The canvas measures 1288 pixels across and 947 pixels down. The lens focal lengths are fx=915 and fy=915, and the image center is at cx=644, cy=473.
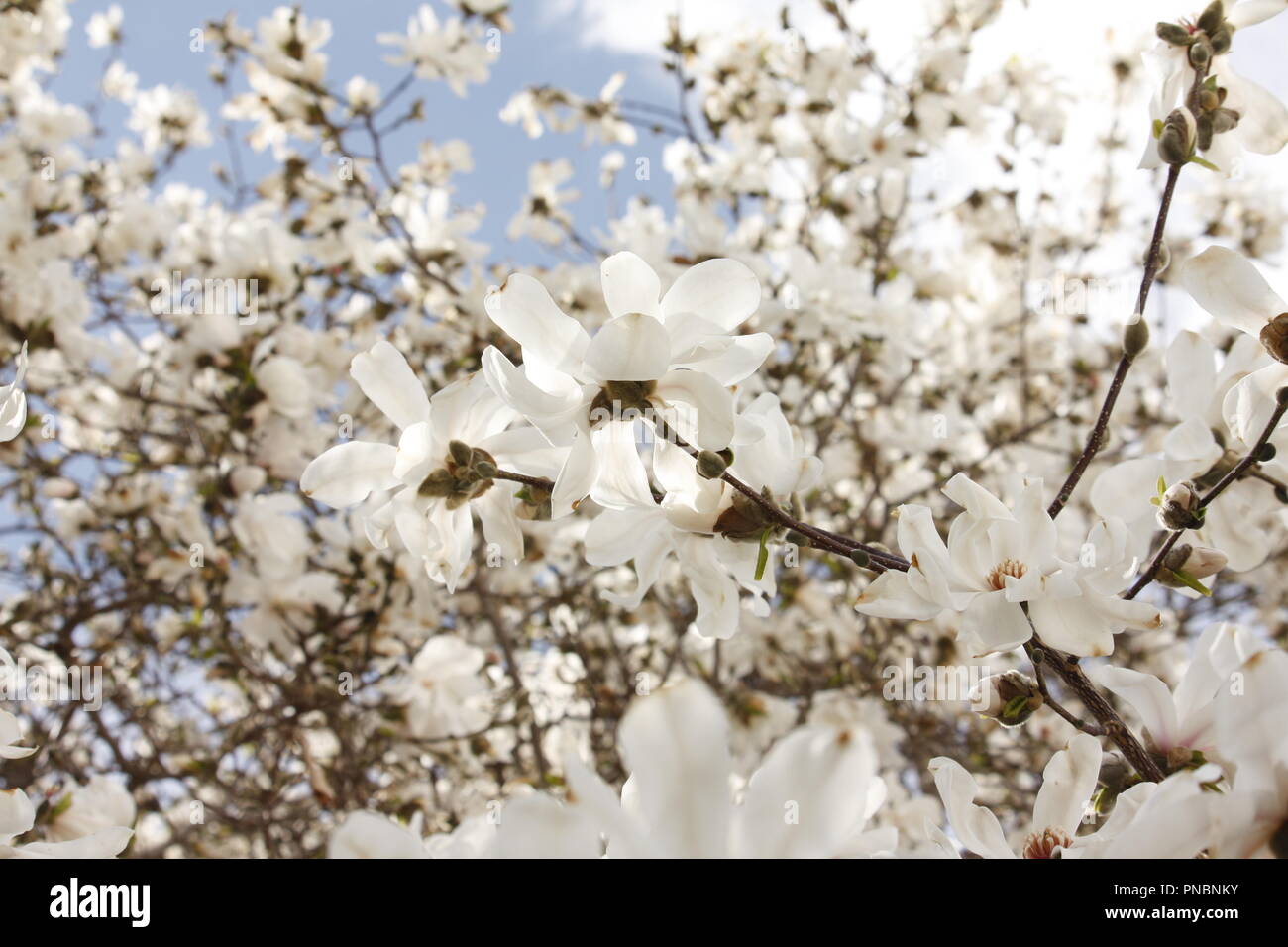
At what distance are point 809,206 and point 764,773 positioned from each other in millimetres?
2236

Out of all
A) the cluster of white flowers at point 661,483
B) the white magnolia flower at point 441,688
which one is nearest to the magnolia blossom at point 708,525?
the cluster of white flowers at point 661,483

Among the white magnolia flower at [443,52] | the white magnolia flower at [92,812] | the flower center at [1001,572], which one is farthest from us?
the white magnolia flower at [443,52]

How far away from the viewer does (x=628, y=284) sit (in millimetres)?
592

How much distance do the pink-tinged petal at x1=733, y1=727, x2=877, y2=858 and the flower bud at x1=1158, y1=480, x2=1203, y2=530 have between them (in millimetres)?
432

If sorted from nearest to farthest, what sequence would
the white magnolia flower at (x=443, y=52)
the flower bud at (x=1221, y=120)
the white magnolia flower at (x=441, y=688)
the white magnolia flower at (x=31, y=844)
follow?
1. the white magnolia flower at (x=31, y=844)
2. the flower bud at (x=1221, y=120)
3. the white magnolia flower at (x=441, y=688)
4. the white magnolia flower at (x=443, y=52)

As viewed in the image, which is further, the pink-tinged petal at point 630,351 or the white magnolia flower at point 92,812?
the white magnolia flower at point 92,812

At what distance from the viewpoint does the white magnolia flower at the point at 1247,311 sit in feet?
2.09

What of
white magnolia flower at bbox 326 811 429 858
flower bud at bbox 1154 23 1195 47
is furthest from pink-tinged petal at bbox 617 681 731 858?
flower bud at bbox 1154 23 1195 47

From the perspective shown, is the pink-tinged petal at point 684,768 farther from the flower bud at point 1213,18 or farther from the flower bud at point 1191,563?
the flower bud at point 1213,18

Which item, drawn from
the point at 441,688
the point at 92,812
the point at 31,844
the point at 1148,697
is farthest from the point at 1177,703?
the point at 441,688

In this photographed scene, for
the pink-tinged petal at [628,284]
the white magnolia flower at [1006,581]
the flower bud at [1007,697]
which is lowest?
the flower bud at [1007,697]

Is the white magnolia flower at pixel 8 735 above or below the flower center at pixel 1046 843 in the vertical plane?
above
